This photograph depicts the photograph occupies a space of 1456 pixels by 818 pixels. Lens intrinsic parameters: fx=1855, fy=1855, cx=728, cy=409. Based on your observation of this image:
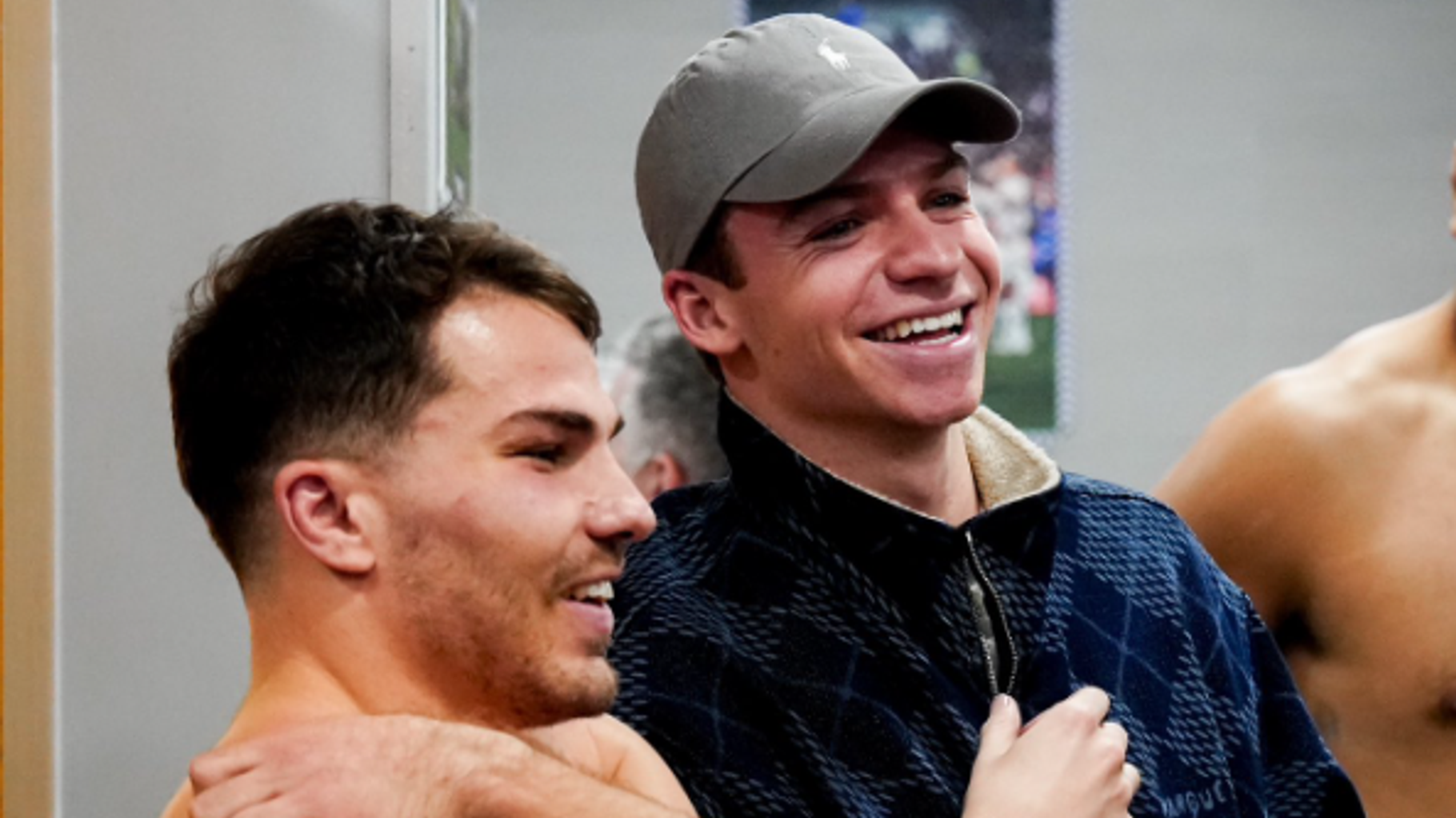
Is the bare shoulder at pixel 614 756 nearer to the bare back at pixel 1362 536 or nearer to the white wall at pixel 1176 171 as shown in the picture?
the bare back at pixel 1362 536

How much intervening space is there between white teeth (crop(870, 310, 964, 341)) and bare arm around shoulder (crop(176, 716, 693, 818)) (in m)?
0.54

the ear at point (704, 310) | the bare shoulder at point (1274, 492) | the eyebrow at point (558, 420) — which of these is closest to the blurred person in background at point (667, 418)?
the bare shoulder at point (1274, 492)

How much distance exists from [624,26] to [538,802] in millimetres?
4111

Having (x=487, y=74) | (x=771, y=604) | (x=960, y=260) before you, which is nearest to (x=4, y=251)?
(x=771, y=604)

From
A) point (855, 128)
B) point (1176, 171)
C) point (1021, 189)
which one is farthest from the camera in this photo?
point (1176, 171)

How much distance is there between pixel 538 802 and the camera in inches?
55.2

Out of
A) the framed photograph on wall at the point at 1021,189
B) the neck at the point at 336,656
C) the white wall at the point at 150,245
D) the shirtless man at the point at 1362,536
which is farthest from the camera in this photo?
the framed photograph on wall at the point at 1021,189

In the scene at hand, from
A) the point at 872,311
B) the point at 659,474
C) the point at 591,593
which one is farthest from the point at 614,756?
the point at 659,474

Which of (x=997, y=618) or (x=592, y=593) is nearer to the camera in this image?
(x=592, y=593)

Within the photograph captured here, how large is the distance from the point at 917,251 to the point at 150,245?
81 cm

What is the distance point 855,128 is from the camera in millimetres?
1742

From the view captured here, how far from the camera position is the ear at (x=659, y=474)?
133 inches

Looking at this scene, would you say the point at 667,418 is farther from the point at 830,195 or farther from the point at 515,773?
the point at 515,773

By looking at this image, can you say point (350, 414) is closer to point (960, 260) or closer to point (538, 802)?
point (538, 802)
